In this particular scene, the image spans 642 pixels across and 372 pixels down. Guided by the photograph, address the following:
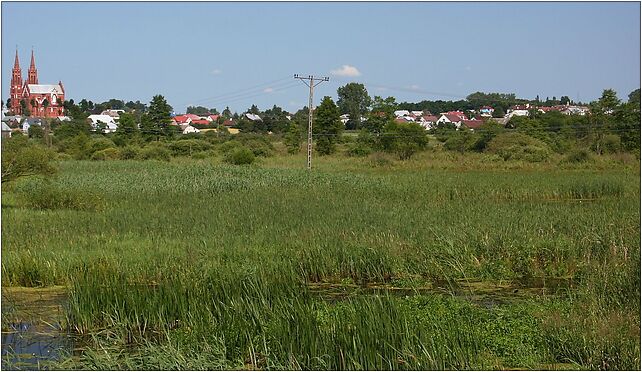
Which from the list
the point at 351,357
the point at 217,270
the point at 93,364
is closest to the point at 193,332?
the point at 93,364

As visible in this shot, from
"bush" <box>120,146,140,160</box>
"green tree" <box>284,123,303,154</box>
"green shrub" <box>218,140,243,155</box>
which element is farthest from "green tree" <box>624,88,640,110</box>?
"bush" <box>120,146,140,160</box>

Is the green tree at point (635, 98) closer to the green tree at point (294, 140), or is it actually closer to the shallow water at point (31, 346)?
the green tree at point (294, 140)

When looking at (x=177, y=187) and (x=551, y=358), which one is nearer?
(x=551, y=358)

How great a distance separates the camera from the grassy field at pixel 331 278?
258 inches

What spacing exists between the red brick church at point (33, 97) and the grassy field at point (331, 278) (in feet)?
158

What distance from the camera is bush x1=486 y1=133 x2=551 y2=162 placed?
37.3m

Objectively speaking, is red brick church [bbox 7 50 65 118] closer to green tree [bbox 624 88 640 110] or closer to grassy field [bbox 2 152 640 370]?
green tree [bbox 624 88 640 110]

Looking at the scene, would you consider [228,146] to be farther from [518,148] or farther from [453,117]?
[453,117]

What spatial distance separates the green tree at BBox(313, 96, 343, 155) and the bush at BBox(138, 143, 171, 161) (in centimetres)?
956

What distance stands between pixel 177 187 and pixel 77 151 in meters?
23.1

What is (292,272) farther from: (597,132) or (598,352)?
(597,132)

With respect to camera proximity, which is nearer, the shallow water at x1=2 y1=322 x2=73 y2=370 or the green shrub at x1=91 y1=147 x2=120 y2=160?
the shallow water at x1=2 y1=322 x2=73 y2=370

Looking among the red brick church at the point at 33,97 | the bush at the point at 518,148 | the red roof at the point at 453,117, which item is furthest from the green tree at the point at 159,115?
the red roof at the point at 453,117

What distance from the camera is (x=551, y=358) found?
21.7 ft
